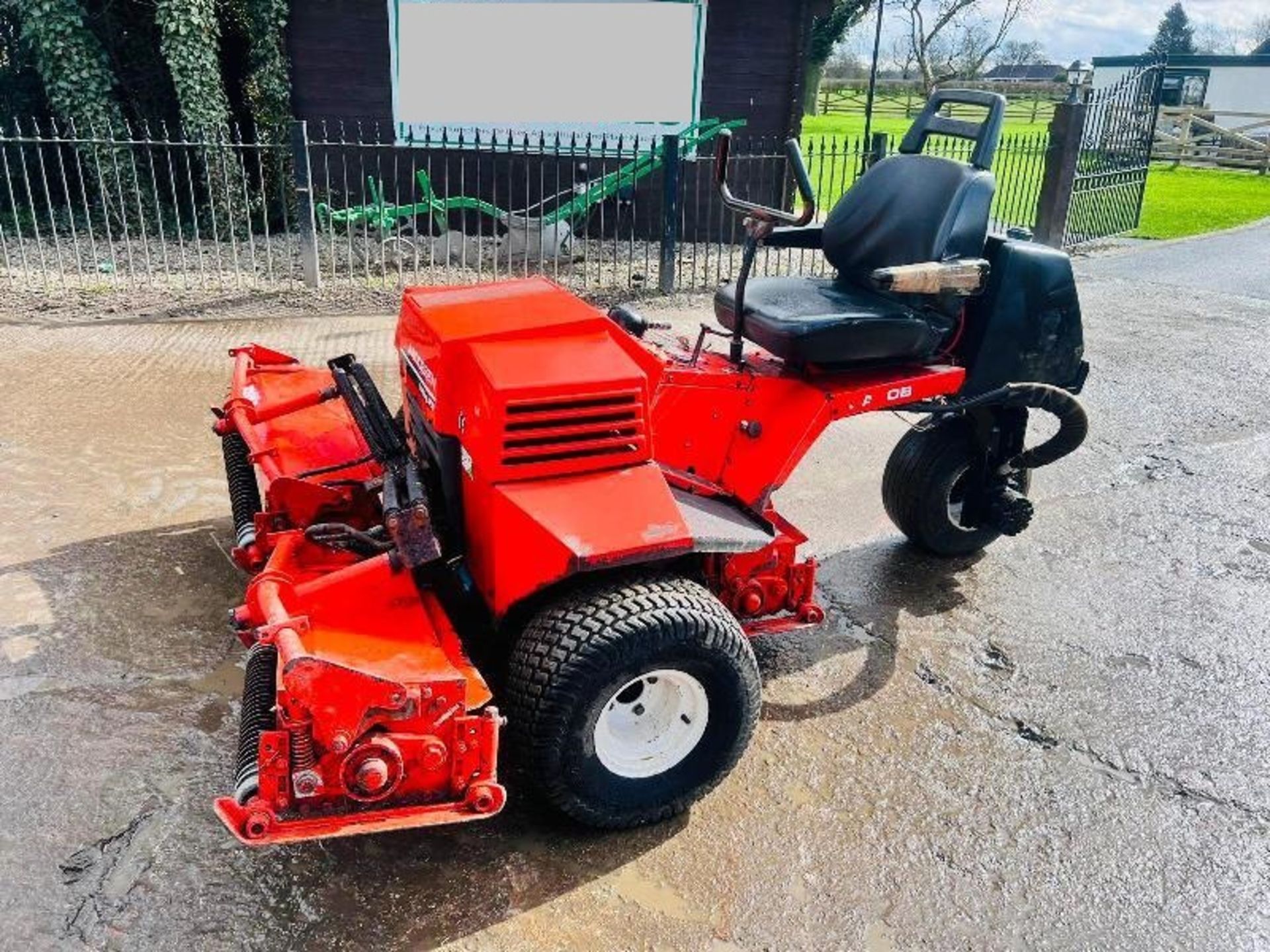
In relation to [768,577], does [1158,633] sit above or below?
below

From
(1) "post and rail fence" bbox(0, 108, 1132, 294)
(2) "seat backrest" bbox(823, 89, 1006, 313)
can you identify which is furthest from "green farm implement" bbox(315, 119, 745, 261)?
(2) "seat backrest" bbox(823, 89, 1006, 313)

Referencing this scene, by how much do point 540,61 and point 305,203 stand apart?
3769 millimetres

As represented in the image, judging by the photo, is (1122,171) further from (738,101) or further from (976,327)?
(976,327)

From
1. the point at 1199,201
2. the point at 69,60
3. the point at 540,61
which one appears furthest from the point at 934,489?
the point at 1199,201

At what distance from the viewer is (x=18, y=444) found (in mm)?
5176

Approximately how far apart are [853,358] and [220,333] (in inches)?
207

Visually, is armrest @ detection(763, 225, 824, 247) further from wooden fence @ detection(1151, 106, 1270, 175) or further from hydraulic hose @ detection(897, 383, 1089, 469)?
wooden fence @ detection(1151, 106, 1270, 175)

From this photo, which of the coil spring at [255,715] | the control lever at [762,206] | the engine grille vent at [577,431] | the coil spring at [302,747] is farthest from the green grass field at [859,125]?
the coil spring at [302,747]

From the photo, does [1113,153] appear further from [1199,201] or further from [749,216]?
[749,216]

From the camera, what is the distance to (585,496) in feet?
9.00

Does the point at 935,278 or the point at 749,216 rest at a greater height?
the point at 749,216

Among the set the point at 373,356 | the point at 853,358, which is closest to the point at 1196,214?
the point at 373,356

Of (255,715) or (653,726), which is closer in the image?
(255,715)

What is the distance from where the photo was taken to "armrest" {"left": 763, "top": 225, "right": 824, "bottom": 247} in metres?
4.39
